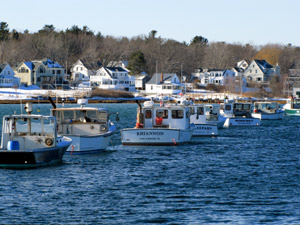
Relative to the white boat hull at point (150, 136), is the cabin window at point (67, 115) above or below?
above

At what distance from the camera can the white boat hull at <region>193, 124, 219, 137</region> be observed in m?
59.1

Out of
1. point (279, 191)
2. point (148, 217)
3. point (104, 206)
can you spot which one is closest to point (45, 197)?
point (104, 206)

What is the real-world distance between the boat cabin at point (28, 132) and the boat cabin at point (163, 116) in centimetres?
1408

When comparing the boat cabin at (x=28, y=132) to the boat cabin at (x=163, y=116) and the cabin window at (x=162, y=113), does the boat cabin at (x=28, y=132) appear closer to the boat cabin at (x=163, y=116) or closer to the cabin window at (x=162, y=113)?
the boat cabin at (x=163, y=116)

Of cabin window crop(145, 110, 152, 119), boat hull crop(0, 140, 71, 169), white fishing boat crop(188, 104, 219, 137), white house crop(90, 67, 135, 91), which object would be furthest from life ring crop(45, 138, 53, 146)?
white house crop(90, 67, 135, 91)

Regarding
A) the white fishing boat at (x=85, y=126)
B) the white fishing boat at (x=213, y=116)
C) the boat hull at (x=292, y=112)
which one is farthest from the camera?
the boat hull at (x=292, y=112)

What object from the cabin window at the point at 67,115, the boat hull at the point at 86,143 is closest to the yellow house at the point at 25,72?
the cabin window at the point at 67,115

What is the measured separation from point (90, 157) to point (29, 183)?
1027 centimetres

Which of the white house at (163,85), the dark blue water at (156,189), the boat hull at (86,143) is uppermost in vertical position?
the white house at (163,85)

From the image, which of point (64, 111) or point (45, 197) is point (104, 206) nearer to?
point (45, 197)

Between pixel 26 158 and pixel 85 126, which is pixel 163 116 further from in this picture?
pixel 26 158

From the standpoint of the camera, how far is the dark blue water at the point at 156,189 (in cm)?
2486

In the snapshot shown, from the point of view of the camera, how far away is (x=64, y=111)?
1746 inches

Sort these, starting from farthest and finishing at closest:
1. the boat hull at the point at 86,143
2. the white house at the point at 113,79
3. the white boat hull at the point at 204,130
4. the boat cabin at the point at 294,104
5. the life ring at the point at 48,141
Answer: the white house at the point at 113,79 → the boat cabin at the point at 294,104 → the white boat hull at the point at 204,130 → the boat hull at the point at 86,143 → the life ring at the point at 48,141
